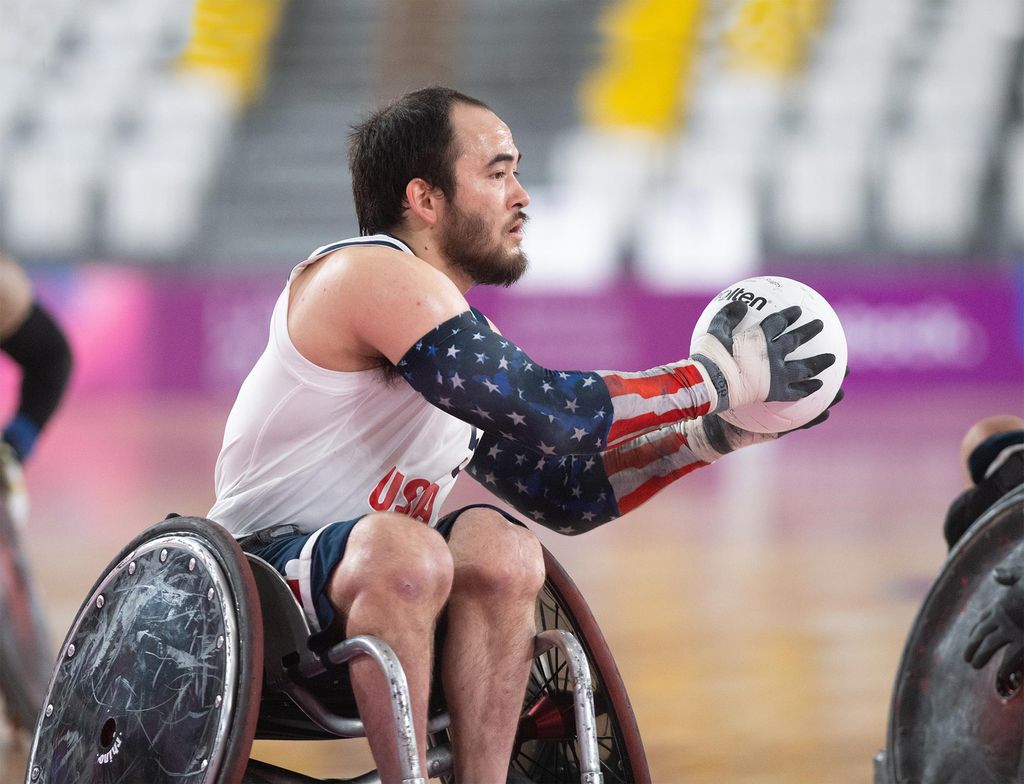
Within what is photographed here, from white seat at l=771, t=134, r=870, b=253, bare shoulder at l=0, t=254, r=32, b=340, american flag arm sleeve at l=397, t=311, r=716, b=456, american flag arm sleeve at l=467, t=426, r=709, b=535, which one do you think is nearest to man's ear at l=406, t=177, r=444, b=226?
american flag arm sleeve at l=397, t=311, r=716, b=456

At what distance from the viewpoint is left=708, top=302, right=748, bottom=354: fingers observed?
226 cm

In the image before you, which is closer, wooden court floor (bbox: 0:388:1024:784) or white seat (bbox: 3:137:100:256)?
wooden court floor (bbox: 0:388:1024:784)

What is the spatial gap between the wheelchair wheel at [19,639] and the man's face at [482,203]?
1514 millimetres

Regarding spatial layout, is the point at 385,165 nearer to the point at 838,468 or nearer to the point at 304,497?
the point at 304,497

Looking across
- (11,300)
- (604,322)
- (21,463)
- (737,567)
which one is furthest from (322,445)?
(604,322)

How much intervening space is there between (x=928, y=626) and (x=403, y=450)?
0.89 m

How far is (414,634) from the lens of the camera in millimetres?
1956

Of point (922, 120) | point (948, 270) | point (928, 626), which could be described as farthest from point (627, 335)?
point (928, 626)

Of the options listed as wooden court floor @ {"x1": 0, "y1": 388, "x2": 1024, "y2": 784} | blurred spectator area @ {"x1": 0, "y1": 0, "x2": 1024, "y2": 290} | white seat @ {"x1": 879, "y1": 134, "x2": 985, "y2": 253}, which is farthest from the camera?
blurred spectator area @ {"x1": 0, "y1": 0, "x2": 1024, "y2": 290}

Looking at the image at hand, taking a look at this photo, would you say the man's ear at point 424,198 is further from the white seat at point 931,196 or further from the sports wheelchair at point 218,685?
the white seat at point 931,196

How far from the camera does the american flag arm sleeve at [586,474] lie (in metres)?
2.51

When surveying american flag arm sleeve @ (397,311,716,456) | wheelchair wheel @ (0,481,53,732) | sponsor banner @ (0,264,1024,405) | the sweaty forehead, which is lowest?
sponsor banner @ (0,264,1024,405)

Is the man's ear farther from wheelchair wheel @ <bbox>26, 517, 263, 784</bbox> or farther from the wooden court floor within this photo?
the wooden court floor

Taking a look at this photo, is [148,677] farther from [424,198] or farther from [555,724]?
[424,198]
